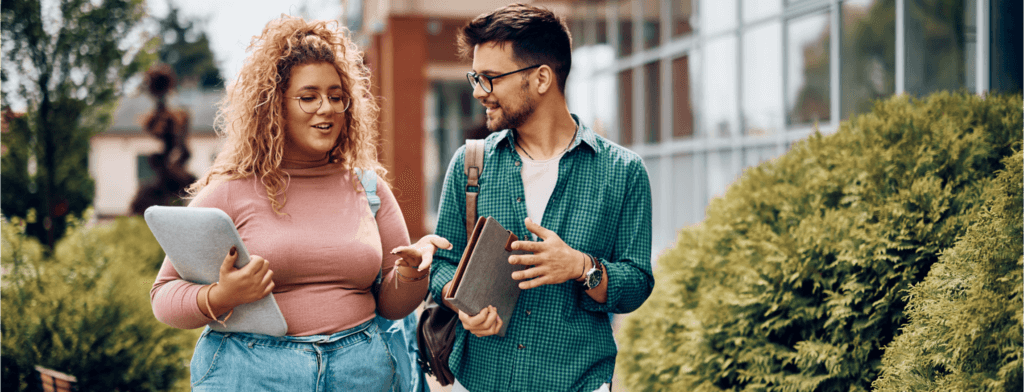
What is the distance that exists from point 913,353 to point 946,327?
0.13 meters

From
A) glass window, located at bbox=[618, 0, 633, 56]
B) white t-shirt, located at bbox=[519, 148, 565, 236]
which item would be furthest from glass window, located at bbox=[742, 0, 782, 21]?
white t-shirt, located at bbox=[519, 148, 565, 236]

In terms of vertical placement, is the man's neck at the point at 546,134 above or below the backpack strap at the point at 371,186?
above

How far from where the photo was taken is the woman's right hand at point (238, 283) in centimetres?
207

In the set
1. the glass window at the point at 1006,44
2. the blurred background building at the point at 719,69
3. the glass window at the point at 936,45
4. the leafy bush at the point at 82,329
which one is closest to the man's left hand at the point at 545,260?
the blurred background building at the point at 719,69

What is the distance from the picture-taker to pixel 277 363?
2.21m

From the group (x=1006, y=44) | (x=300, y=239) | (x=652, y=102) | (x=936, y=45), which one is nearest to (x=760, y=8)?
(x=936, y=45)

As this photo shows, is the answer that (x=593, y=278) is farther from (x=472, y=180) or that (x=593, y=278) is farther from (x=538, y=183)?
(x=472, y=180)

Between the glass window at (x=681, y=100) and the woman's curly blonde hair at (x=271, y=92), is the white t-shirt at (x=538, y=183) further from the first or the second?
the glass window at (x=681, y=100)

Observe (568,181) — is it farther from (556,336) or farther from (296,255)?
(296,255)

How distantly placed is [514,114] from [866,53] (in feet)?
17.2

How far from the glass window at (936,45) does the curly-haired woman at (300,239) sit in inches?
192

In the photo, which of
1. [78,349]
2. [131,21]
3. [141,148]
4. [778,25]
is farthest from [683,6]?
[141,148]

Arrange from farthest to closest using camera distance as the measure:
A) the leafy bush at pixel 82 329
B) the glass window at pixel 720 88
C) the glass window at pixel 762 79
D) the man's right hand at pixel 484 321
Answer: the glass window at pixel 720 88, the glass window at pixel 762 79, the leafy bush at pixel 82 329, the man's right hand at pixel 484 321

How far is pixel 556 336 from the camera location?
2.38 m
